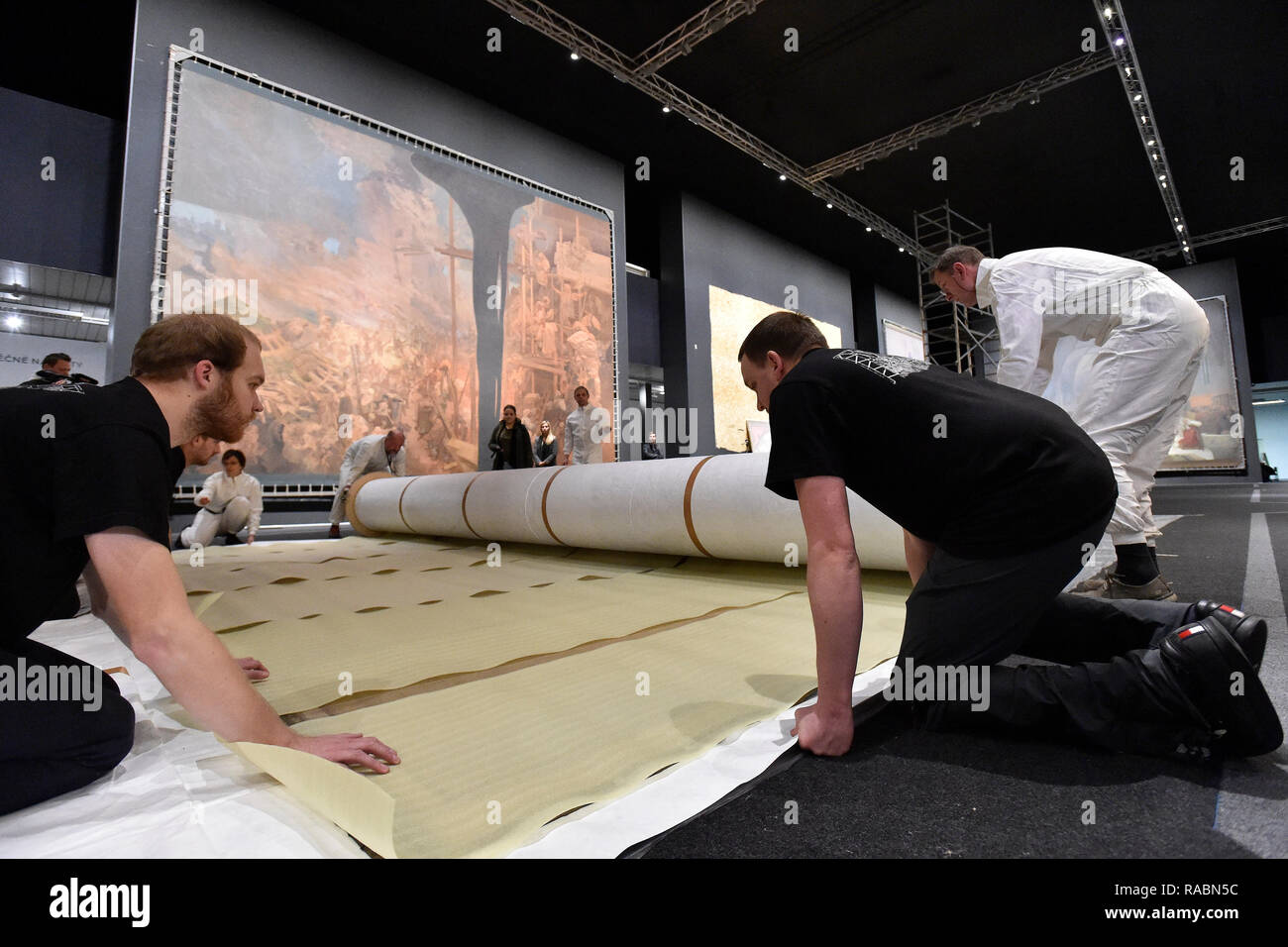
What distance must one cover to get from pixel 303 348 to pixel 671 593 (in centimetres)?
432

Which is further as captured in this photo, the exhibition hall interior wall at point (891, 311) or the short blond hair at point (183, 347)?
the exhibition hall interior wall at point (891, 311)

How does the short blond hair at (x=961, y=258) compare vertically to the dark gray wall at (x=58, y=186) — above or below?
below

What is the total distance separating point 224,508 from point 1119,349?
5089 mm

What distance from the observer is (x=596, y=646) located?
1.52 metres

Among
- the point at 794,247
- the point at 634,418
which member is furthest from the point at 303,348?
the point at 794,247

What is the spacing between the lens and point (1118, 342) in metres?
1.90

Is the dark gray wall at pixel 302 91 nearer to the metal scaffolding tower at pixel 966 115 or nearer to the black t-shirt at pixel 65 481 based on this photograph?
the metal scaffolding tower at pixel 966 115

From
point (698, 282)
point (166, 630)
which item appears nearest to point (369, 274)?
point (698, 282)

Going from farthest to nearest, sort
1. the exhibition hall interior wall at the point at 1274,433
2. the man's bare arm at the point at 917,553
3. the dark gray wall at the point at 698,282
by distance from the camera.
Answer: the exhibition hall interior wall at the point at 1274,433 < the dark gray wall at the point at 698,282 < the man's bare arm at the point at 917,553

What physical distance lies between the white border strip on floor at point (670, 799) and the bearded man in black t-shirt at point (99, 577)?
1.12ft

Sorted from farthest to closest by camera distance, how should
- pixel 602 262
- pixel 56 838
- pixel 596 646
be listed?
pixel 602 262 < pixel 596 646 < pixel 56 838

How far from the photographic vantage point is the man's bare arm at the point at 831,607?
87 cm

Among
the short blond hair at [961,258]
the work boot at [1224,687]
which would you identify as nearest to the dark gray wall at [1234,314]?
the short blond hair at [961,258]
